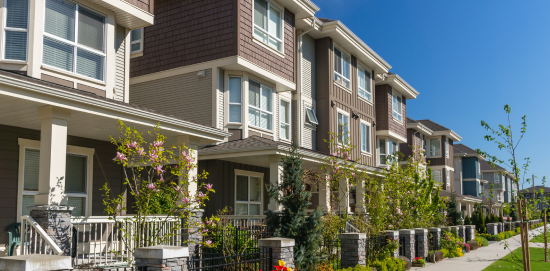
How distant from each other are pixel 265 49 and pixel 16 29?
8675 millimetres

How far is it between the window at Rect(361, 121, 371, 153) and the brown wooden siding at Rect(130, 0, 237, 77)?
10.9m

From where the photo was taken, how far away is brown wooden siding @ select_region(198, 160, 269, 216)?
15.5m

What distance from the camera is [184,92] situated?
16.8 meters

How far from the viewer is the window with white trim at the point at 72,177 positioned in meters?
10.5

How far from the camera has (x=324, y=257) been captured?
11312mm

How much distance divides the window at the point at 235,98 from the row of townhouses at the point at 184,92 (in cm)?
3

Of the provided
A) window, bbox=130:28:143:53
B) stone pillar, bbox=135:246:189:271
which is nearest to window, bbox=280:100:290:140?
window, bbox=130:28:143:53

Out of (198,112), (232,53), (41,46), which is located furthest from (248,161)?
(41,46)

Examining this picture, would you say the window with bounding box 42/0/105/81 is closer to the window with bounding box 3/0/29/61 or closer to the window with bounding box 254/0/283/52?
the window with bounding box 3/0/29/61

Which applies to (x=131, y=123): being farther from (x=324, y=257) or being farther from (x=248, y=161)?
(x=248, y=161)

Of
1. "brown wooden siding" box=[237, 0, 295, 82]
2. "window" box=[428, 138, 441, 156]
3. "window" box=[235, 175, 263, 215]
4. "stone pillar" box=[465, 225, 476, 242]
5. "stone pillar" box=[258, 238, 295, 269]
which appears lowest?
"stone pillar" box=[465, 225, 476, 242]

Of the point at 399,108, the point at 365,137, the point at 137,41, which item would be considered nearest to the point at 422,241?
the point at 365,137

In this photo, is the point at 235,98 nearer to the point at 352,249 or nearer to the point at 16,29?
the point at 352,249

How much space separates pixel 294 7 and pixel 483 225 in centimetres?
2432
